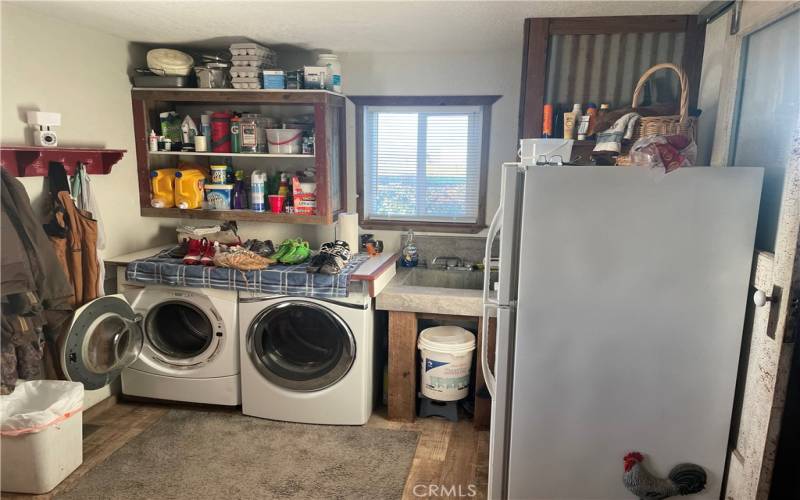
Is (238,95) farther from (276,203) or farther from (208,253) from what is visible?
(208,253)

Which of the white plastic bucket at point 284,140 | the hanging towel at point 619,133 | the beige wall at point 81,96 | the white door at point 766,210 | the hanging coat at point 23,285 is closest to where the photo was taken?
the white door at point 766,210

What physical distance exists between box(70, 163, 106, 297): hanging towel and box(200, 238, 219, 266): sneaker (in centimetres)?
51

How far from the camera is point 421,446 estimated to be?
287cm

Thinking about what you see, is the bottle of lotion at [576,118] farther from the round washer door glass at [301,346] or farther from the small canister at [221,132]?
the small canister at [221,132]

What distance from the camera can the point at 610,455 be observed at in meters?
1.83

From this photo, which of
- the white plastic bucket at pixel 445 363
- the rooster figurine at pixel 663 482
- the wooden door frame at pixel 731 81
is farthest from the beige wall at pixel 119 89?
the rooster figurine at pixel 663 482

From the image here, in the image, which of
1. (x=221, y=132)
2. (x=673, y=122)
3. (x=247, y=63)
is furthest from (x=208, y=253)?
(x=673, y=122)

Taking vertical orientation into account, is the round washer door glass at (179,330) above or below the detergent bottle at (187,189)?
below

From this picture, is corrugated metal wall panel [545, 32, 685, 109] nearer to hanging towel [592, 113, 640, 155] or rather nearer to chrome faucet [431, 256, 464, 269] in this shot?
hanging towel [592, 113, 640, 155]

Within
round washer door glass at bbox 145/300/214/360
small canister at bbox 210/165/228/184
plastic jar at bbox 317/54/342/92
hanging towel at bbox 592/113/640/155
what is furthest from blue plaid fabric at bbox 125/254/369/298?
hanging towel at bbox 592/113/640/155

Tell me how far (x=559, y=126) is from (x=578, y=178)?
3.36ft

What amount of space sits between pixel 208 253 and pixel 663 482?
2498 millimetres

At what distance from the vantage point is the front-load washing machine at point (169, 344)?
285 cm

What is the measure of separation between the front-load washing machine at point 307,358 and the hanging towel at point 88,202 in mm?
738
